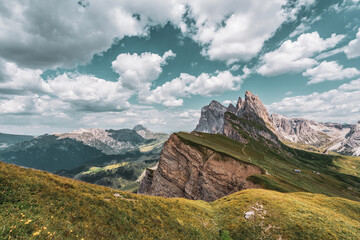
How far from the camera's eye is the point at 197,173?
7844 cm

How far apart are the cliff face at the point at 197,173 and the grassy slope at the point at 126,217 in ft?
127

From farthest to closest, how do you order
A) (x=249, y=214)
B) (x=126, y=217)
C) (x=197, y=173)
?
(x=197, y=173) → (x=249, y=214) → (x=126, y=217)

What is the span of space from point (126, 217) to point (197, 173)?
64722 millimetres

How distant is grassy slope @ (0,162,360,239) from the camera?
11.7 meters

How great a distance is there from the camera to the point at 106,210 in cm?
1705

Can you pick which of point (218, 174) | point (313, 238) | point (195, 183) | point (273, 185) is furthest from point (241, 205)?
point (195, 183)

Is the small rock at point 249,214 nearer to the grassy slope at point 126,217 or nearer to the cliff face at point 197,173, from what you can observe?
the grassy slope at point 126,217

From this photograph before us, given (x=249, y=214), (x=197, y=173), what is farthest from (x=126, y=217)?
(x=197, y=173)

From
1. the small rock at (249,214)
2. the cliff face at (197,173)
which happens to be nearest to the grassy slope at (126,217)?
the small rock at (249,214)

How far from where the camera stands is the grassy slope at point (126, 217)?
11692 mm

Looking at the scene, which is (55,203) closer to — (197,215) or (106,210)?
(106,210)

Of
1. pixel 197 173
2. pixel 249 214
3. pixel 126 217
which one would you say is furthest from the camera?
pixel 197 173

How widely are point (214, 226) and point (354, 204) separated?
3431 cm

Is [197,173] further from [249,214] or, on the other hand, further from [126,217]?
[126,217]
